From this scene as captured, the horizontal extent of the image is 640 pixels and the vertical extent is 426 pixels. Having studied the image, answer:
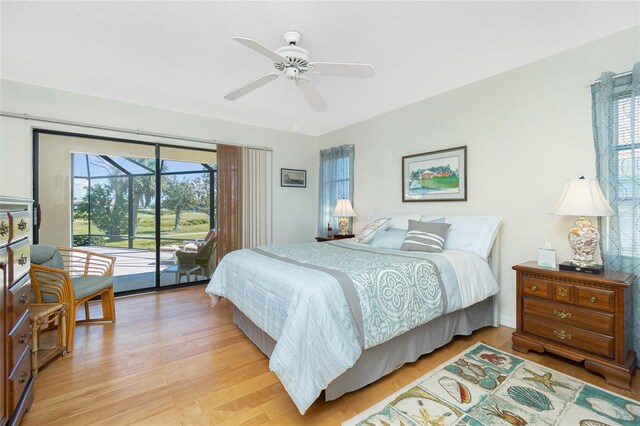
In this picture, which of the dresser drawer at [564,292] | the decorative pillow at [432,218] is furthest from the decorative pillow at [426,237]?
the dresser drawer at [564,292]

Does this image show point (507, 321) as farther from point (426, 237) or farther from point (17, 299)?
point (17, 299)

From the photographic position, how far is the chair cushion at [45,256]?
8.28 ft

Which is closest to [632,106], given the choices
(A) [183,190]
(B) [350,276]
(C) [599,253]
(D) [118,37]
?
(C) [599,253]

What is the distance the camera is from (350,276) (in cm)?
181

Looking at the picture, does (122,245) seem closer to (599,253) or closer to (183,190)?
(183,190)

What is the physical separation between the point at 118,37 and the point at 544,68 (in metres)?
3.75

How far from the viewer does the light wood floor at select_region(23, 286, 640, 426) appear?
5.28ft

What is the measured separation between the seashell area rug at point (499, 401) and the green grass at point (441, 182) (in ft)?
6.24

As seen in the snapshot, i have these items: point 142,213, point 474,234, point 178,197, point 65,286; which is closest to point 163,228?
point 142,213

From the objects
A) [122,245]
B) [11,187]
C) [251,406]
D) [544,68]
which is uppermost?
[544,68]

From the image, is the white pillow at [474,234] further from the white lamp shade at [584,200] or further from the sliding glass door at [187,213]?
the sliding glass door at [187,213]

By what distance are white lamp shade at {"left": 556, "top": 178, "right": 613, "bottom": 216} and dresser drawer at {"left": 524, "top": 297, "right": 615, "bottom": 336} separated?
27.7 inches

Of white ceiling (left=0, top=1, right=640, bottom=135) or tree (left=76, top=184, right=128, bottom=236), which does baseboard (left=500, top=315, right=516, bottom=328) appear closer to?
white ceiling (left=0, top=1, right=640, bottom=135)

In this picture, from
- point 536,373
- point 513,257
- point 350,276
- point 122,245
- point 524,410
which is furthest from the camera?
point 122,245
